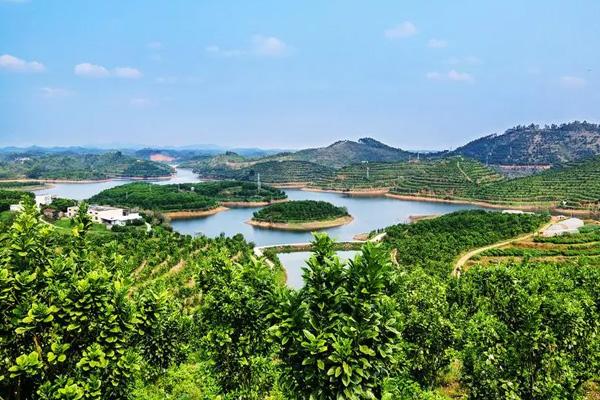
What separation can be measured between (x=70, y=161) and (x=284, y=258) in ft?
586

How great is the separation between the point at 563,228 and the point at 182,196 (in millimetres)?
64423

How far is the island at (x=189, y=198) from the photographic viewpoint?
82188 mm

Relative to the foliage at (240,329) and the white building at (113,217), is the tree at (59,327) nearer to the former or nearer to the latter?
the foliage at (240,329)

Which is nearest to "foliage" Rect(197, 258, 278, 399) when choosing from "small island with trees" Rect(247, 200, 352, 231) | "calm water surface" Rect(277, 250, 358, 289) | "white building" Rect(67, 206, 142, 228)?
"calm water surface" Rect(277, 250, 358, 289)

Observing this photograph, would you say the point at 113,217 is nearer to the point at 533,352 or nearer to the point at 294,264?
the point at 294,264

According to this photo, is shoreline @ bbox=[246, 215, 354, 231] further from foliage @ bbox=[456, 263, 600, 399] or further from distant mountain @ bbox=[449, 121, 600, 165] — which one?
distant mountain @ bbox=[449, 121, 600, 165]

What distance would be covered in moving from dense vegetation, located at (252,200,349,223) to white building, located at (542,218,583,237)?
33.1 meters

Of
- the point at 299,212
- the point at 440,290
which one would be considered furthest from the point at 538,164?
the point at 440,290

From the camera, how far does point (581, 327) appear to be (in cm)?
974

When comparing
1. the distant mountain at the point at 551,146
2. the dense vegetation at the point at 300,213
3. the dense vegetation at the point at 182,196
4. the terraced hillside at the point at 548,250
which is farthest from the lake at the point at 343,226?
the distant mountain at the point at 551,146

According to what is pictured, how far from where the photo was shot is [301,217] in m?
70.9

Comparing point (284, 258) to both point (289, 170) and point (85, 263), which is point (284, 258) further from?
point (289, 170)

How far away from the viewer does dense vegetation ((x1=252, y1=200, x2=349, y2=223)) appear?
70925 millimetres

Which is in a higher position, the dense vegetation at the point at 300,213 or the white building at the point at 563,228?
the white building at the point at 563,228
